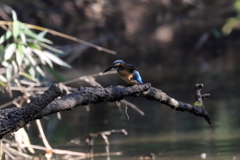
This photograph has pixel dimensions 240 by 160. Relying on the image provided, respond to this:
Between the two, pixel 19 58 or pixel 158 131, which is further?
pixel 158 131

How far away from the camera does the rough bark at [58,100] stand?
2.18 meters

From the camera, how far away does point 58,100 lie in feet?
7.88

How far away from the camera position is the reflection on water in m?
4.05

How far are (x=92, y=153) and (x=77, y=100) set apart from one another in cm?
192

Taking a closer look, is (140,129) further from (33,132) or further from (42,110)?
(42,110)

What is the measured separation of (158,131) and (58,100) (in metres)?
2.73

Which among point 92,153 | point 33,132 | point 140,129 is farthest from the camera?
point 33,132

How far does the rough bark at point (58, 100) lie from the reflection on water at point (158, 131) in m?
1.50

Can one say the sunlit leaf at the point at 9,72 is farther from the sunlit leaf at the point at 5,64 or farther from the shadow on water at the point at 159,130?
the shadow on water at the point at 159,130

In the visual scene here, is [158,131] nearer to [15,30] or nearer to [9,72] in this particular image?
[9,72]

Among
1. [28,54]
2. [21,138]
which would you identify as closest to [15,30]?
[28,54]

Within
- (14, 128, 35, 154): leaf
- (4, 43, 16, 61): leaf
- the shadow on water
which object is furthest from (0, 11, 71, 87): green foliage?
the shadow on water

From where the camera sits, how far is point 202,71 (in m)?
9.43

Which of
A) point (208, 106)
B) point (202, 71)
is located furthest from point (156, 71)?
point (208, 106)
